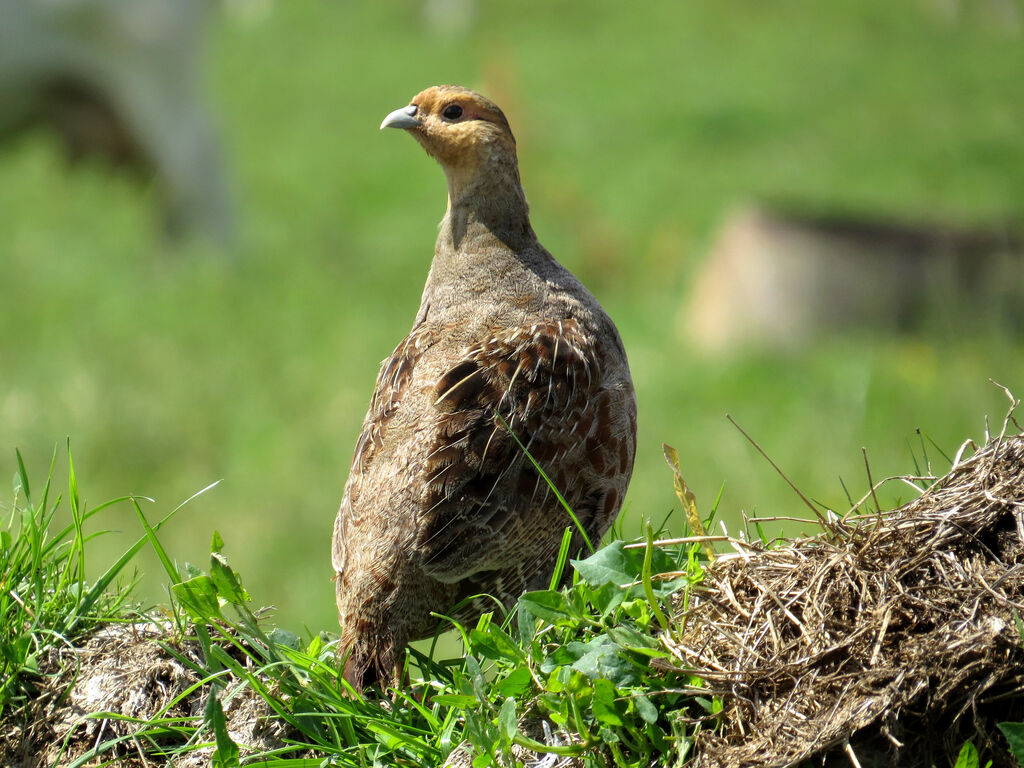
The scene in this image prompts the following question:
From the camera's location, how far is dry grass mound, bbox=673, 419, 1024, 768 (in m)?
1.85

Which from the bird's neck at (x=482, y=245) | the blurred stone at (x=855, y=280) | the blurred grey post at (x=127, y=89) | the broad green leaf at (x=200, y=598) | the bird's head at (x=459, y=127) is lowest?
the blurred stone at (x=855, y=280)

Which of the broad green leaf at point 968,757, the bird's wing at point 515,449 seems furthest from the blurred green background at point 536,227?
the broad green leaf at point 968,757

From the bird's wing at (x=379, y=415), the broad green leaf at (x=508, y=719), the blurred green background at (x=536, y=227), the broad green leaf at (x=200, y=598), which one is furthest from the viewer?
the blurred green background at (x=536, y=227)

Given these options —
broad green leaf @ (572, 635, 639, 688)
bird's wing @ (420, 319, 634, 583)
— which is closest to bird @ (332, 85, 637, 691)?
bird's wing @ (420, 319, 634, 583)

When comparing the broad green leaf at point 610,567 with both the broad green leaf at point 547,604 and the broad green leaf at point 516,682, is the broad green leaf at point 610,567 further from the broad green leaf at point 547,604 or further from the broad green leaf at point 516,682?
the broad green leaf at point 516,682

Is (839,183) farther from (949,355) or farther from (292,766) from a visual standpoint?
(292,766)

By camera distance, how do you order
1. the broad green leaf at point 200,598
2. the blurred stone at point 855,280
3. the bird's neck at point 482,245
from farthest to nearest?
1. the blurred stone at point 855,280
2. the bird's neck at point 482,245
3. the broad green leaf at point 200,598

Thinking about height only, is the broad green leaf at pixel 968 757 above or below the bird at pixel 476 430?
Answer: below

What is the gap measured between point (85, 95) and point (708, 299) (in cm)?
723

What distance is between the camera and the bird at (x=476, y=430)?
2.41 m

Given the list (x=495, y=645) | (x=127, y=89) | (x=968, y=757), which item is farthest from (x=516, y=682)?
(x=127, y=89)

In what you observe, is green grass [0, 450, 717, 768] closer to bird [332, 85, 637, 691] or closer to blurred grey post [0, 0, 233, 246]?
bird [332, 85, 637, 691]

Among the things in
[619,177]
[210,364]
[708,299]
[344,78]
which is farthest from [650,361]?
[344,78]

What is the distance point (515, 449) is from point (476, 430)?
0.32ft
